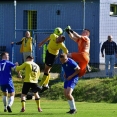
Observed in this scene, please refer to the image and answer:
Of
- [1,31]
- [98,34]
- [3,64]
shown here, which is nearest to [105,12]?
[98,34]

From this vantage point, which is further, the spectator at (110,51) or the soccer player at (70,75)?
the spectator at (110,51)

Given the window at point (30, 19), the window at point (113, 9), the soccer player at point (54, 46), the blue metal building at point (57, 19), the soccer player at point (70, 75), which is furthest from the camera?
the window at point (30, 19)

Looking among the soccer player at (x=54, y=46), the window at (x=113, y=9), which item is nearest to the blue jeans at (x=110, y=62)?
the window at (x=113, y=9)

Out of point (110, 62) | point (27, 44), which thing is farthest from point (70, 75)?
point (27, 44)

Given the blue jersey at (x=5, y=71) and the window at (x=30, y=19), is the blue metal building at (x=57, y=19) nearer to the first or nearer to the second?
the window at (x=30, y=19)

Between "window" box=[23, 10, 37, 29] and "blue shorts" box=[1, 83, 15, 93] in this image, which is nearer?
"blue shorts" box=[1, 83, 15, 93]

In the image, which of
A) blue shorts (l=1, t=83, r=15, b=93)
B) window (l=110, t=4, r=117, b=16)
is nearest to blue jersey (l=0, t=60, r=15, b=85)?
blue shorts (l=1, t=83, r=15, b=93)

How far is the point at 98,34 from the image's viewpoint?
105ft

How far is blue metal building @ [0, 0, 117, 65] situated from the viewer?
104ft

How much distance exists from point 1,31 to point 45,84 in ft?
34.5

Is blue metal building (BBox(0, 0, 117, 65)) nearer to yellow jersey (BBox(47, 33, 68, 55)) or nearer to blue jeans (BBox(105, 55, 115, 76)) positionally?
blue jeans (BBox(105, 55, 115, 76))

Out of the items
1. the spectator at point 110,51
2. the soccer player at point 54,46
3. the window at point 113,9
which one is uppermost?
the window at point 113,9

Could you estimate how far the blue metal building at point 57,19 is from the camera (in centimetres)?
3181

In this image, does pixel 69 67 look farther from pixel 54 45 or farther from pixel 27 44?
pixel 27 44
